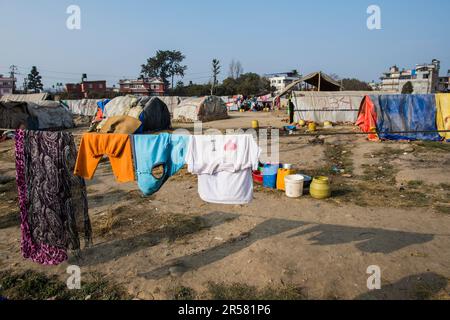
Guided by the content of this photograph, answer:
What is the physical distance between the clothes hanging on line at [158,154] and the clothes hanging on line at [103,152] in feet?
0.43

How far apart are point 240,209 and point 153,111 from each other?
1409cm

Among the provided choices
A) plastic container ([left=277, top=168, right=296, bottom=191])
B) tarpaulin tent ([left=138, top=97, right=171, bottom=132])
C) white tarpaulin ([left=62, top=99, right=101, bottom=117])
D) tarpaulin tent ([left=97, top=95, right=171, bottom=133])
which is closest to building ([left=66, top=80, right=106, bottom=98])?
white tarpaulin ([left=62, top=99, right=101, bottom=117])

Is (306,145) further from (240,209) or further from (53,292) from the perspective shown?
(53,292)

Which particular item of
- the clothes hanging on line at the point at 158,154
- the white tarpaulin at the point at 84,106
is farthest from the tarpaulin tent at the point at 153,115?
the clothes hanging on line at the point at 158,154

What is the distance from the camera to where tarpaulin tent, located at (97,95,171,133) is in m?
19.0

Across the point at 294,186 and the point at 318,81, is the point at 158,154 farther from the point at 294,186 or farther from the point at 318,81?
the point at 318,81

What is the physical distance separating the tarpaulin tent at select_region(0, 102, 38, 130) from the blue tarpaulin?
63.7 feet

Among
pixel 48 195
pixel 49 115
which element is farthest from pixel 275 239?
pixel 49 115

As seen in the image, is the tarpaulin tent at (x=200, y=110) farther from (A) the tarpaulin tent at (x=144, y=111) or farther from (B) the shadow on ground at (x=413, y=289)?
(B) the shadow on ground at (x=413, y=289)

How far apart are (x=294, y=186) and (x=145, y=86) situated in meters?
62.1

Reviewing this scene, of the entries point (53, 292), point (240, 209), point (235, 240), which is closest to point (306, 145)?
point (240, 209)

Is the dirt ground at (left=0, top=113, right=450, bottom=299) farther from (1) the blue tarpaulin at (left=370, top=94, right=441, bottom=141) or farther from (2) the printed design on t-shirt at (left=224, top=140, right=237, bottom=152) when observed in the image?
(1) the blue tarpaulin at (left=370, top=94, right=441, bottom=141)

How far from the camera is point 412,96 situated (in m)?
14.6
